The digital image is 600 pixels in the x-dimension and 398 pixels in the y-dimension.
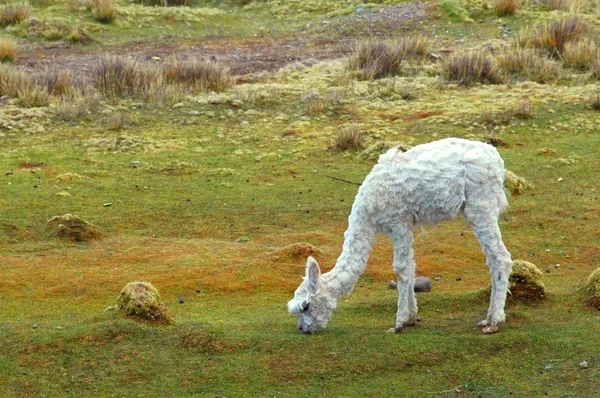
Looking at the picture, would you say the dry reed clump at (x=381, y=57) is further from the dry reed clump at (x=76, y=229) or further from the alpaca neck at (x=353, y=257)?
the alpaca neck at (x=353, y=257)

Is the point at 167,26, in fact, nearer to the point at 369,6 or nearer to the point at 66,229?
the point at 369,6

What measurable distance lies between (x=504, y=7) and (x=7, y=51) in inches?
448

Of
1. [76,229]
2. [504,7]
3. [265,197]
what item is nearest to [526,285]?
[265,197]

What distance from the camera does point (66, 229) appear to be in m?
13.1

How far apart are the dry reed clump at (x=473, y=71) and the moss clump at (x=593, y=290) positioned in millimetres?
10773

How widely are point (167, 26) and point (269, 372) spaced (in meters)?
19.3

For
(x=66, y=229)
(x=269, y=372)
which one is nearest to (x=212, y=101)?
(x=66, y=229)

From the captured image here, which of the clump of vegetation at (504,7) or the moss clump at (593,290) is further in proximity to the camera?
the clump of vegetation at (504,7)

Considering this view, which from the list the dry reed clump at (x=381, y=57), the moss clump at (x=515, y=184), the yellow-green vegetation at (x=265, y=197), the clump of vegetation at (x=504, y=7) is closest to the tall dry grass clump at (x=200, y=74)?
the yellow-green vegetation at (x=265, y=197)

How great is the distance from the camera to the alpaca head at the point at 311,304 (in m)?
9.30

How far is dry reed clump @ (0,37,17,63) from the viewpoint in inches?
893

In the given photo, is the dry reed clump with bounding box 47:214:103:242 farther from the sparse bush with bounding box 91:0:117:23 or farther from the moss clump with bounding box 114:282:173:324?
the sparse bush with bounding box 91:0:117:23

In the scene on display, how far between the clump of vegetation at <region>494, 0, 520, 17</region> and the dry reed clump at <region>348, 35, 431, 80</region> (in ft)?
13.5

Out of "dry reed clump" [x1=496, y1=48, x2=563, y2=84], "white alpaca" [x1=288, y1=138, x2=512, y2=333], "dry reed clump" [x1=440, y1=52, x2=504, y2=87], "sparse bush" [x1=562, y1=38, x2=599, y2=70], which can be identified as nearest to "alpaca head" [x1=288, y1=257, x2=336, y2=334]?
"white alpaca" [x1=288, y1=138, x2=512, y2=333]
